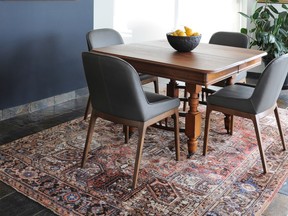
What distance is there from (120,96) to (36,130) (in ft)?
4.25

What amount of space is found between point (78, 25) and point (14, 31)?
0.82 m

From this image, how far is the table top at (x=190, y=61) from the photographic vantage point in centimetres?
251

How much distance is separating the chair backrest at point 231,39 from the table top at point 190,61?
0.46 metres

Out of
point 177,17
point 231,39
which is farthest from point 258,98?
point 177,17

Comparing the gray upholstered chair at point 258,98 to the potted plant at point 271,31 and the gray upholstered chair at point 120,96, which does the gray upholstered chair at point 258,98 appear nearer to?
the gray upholstered chair at point 120,96

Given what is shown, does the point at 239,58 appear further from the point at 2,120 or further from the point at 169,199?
the point at 2,120

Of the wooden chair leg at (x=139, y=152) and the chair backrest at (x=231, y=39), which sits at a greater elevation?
the chair backrest at (x=231, y=39)

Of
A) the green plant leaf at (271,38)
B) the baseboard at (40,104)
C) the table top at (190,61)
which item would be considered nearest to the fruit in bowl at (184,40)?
the table top at (190,61)

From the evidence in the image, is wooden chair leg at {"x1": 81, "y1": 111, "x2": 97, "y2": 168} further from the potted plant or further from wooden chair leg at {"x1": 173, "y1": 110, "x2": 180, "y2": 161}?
the potted plant

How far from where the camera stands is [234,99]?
2682 mm

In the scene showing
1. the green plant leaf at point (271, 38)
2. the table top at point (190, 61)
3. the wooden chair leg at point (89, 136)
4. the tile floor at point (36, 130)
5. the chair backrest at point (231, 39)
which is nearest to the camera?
the tile floor at point (36, 130)

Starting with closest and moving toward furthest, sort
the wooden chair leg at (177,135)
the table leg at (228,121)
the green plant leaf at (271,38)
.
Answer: the wooden chair leg at (177,135), the table leg at (228,121), the green plant leaf at (271,38)

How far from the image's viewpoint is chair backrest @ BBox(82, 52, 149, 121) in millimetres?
2244

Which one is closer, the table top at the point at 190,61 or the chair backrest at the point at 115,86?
the chair backrest at the point at 115,86
